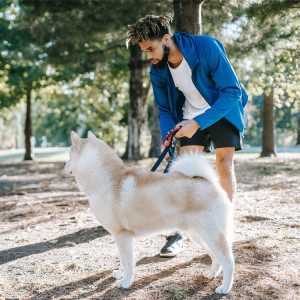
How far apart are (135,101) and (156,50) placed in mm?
9822

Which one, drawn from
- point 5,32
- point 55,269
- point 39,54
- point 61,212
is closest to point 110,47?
point 39,54

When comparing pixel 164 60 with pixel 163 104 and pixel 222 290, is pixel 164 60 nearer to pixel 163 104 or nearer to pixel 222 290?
pixel 163 104

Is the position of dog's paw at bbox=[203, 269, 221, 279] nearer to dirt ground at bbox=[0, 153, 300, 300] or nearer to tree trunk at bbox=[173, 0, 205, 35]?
dirt ground at bbox=[0, 153, 300, 300]

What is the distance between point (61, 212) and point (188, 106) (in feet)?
10.3

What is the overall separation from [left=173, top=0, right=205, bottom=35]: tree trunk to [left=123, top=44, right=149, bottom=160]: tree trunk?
7.16 m

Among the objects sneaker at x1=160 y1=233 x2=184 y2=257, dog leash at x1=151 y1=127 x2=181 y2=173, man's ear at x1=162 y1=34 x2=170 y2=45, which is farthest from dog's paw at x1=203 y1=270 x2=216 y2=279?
man's ear at x1=162 y1=34 x2=170 y2=45

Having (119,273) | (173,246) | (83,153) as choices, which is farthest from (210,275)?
(83,153)

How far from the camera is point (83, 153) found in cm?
265

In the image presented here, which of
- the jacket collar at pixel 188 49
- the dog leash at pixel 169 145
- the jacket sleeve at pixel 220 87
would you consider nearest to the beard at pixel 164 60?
the jacket collar at pixel 188 49

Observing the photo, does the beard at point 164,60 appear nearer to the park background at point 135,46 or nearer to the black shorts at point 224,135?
the black shorts at point 224,135

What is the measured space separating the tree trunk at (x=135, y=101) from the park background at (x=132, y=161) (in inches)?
1.5

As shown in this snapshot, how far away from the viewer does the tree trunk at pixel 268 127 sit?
13.7 metres

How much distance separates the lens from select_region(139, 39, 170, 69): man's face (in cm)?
275

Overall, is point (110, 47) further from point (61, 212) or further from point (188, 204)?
point (188, 204)
